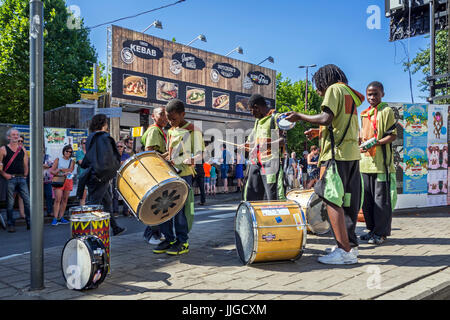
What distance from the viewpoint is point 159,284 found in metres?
3.54

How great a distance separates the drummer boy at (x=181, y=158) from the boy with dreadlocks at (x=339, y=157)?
142 cm

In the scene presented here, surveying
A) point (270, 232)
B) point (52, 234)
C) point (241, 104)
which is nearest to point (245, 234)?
point (270, 232)

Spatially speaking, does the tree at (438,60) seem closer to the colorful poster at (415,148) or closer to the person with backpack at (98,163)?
the colorful poster at (415,148)

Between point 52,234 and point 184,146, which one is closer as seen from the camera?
point 184,146

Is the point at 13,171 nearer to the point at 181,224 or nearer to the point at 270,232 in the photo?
the point at 181,224

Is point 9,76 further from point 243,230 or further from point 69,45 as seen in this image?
point 243,230

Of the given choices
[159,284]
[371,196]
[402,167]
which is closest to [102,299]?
[159,284]

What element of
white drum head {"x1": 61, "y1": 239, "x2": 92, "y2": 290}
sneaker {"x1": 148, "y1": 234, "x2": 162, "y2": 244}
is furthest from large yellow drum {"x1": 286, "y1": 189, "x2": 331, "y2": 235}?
white drum head {"x1": 61, "y1": 239, "x2": 92, "y2": 290}

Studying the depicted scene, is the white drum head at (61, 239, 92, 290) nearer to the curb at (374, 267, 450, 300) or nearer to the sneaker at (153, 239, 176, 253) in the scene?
the sneaker at (153, 239, 176, 253)

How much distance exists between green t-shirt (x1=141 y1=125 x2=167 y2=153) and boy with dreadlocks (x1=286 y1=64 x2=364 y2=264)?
1948 millimetres

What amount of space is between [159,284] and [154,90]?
12.5m

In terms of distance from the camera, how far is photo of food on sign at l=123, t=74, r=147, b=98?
14074 millimetres

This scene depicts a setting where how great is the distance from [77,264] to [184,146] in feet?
6.80

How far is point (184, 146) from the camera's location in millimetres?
4930
